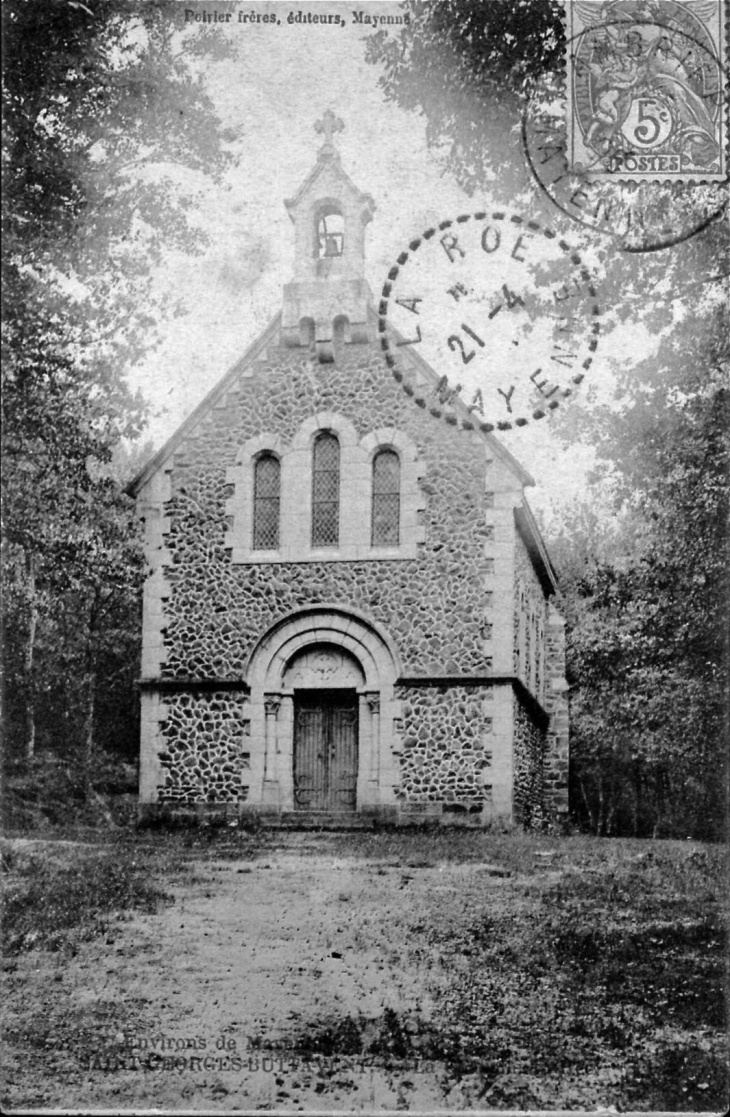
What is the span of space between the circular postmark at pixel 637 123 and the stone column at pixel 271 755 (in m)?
5.49

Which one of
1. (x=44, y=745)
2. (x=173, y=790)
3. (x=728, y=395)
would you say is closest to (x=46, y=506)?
(x=44, y=745)

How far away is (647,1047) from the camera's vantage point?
30.2 ft

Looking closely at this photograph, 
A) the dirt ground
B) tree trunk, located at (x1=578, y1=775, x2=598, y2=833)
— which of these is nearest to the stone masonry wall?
tree trunk, located at (x1=578, y1=775, x2=598, y2=833)

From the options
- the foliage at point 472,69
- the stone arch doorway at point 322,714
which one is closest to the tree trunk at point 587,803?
the stone arch doorway at point 322,714

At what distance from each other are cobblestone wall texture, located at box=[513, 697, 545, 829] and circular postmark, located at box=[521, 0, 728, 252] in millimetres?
4869

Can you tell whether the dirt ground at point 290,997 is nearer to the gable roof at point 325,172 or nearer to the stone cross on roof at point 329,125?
the gable roof at point 325,172

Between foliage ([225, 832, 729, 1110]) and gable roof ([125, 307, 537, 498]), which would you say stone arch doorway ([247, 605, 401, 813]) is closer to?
foliage ([225, 832, 729, 1110])

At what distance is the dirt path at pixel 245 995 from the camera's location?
29.6ft

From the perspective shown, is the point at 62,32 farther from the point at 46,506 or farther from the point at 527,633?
the point at 527,633

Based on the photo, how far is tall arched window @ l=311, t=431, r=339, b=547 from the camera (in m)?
12.4

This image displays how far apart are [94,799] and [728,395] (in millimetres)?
6715

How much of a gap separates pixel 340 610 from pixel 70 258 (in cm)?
422

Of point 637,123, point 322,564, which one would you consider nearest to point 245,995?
point 322,564

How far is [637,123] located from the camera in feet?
32.6
